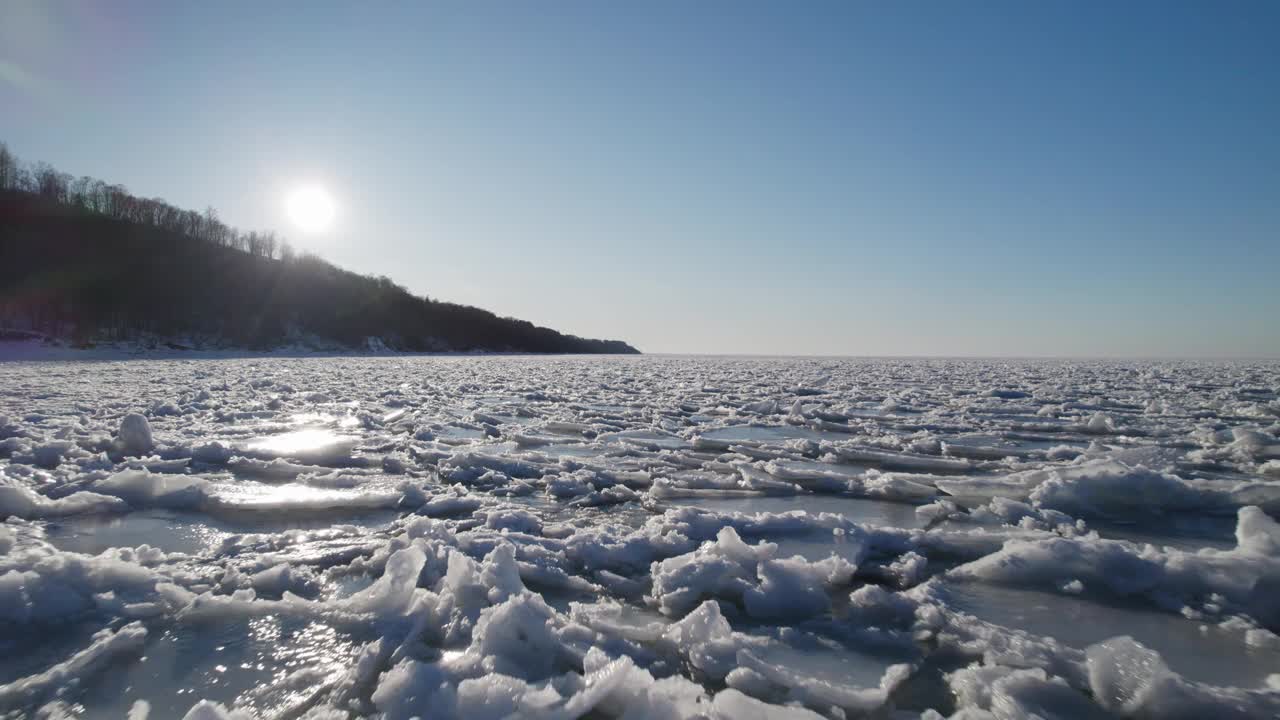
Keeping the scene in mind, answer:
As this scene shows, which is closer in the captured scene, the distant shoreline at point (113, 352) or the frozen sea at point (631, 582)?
the frozen sea at point (631, 582)

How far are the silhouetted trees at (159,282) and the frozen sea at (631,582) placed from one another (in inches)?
1510

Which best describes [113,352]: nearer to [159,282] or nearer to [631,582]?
[159,282]

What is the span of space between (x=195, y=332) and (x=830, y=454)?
46.6 m

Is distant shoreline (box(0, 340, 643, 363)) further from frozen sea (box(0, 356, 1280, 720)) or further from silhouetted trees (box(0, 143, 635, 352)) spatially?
frozen sea (box(0, 356, 1280, 720))

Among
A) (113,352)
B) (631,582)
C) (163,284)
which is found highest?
(163,284)

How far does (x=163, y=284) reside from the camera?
1609 inches

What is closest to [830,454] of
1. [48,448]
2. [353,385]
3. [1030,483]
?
[1030,483]

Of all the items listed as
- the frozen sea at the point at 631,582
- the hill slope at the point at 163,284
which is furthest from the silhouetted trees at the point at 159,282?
the frozen sea at the point at 631,582

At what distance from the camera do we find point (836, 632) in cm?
225

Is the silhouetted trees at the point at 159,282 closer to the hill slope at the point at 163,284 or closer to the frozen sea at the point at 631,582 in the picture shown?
the hill slope at the point at 163,284

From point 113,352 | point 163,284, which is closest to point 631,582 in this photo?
point 113,352

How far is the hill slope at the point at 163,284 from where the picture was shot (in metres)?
34.9

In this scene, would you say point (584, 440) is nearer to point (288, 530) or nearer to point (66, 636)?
point (288, 530)

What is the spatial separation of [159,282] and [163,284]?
0.25 meters
